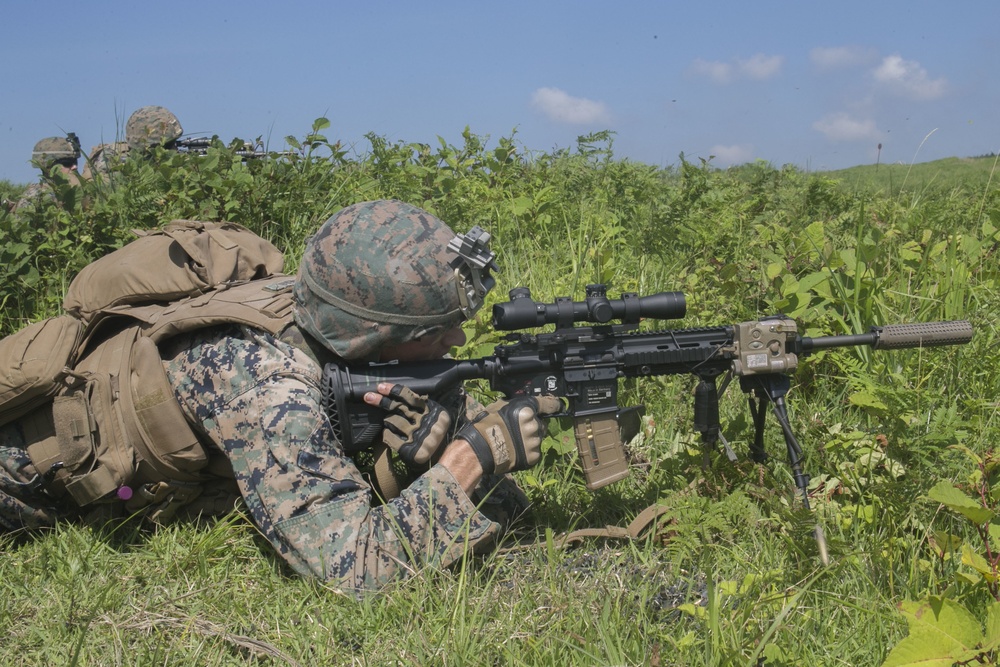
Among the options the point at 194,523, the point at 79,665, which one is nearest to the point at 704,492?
the point at 194,523

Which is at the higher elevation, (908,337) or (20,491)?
(908,337)

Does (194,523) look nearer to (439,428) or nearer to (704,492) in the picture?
(439,428)

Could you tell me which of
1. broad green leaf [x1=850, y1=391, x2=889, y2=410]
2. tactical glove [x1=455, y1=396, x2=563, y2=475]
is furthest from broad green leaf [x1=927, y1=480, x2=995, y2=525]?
tactical glove [x1=455, y1=396, x2=563, y2=475]

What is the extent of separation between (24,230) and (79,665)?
133 inches

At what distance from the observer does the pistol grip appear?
356 cm

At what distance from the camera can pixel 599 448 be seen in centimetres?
357

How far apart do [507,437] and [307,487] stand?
2.53 ft

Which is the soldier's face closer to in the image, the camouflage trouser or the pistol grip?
the pistol grip

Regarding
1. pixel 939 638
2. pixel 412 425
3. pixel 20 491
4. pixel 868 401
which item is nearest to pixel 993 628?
pixel 939 638

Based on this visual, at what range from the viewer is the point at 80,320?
11.7 feet

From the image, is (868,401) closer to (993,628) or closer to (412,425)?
(993,628)

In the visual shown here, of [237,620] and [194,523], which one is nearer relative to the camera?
[237,620]

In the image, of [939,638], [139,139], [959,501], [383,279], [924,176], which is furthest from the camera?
[924,176]

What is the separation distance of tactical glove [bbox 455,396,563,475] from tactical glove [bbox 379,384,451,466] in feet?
0.37
